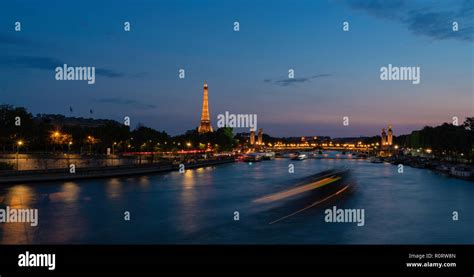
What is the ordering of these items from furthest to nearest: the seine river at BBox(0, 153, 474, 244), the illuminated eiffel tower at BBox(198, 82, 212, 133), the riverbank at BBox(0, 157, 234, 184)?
the illuminated eiffel tower at BBox(198, 82, 212, 133) < the riverbank at BBox(0, 157, 234, 184) < the seine river at BBox(0, 153, 474, 244)

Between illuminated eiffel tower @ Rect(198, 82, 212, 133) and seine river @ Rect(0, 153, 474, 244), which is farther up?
illuminated eiffel tower @ Rect(198, 82, 212, 133)

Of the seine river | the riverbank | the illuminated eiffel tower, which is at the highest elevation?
the illuminated eiffel tower

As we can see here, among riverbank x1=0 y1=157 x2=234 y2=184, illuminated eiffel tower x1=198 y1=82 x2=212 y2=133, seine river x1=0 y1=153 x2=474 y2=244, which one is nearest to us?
seine river x1=0 y1=153 x2=474 y2=244

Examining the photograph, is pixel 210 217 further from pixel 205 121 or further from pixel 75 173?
pixel 205 121

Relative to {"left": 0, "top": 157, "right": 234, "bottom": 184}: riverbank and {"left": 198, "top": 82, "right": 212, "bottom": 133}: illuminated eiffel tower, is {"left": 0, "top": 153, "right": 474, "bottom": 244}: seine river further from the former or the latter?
{"left": 198, "top": 82, "right": 212, "bottom": 133}: illuminated eiffel tower

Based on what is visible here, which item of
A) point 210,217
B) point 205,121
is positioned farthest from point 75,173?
point 205,121

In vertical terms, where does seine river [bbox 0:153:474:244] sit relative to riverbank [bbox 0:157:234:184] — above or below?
below

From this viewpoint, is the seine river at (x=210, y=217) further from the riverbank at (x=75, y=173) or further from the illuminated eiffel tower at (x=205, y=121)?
the illuminated eiffel tower at (x=205, y=121)

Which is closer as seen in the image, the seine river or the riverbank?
the seine river

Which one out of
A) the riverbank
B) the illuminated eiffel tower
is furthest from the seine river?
the illuminated eiffel tower

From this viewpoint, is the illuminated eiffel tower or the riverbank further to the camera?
the illuminated eiffel tower
